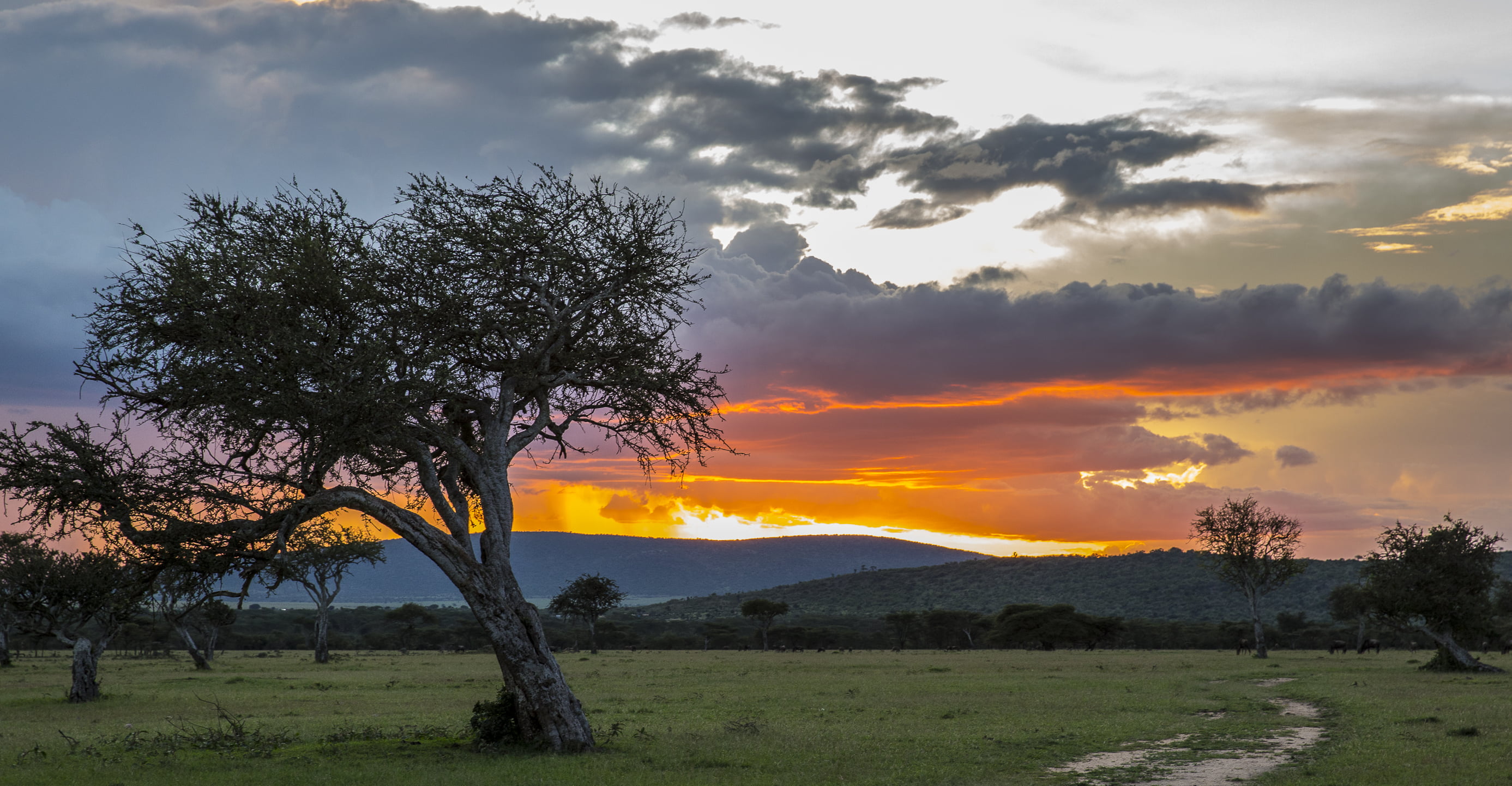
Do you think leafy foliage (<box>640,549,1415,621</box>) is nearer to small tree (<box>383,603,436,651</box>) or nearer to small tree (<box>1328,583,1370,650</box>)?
small tree (<box>1328,583,1370,650</box>)

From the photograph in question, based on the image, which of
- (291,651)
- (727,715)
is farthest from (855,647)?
(727,715)

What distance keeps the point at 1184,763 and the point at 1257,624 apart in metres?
62.5

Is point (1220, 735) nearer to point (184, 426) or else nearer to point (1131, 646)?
point (184, 426)

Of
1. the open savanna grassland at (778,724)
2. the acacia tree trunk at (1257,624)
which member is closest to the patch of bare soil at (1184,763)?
the open savanna grassland at (778,724)

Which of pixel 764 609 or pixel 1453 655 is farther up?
pixel 1453 655

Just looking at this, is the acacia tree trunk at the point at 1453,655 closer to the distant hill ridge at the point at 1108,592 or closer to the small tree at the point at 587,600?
the small tree at the point at 587,600

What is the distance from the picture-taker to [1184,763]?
21.0 meters

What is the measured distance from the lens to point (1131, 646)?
108 meters

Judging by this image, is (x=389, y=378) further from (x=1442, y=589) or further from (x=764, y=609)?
(x=764, y=609)

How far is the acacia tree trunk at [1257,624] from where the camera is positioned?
72.9 metres

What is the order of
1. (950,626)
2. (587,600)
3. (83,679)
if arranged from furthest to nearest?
(950,626) < (587,600) < (83,679)

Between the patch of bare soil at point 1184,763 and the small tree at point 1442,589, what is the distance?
31.7 metres

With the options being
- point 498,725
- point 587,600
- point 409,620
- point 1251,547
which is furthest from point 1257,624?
point 409,620

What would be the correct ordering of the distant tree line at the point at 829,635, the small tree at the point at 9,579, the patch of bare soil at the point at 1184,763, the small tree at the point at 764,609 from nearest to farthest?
the patch of bare soil at the point at 1184,763 → the small tree at the point at 9,579 → the distant tree line at the point at 829,635 → the small tree at the point at 764,609
